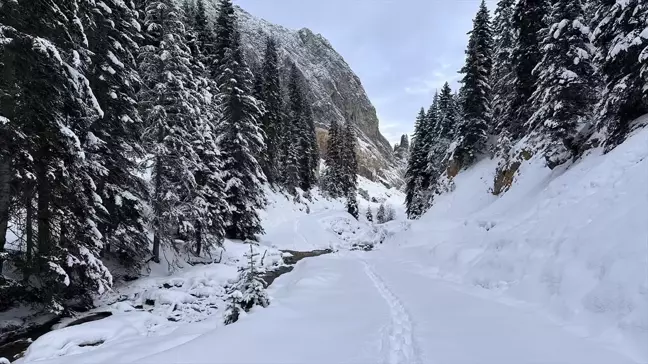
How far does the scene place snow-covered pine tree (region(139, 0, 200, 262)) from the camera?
17.3 meters

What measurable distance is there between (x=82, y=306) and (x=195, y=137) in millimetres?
10335

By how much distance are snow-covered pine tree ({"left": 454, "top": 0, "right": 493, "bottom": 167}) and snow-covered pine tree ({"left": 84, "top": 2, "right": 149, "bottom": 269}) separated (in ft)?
76.5

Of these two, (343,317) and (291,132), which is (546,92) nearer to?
(343,317)

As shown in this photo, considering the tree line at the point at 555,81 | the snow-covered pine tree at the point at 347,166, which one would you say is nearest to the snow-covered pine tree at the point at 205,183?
the tree line at the point at 555,81

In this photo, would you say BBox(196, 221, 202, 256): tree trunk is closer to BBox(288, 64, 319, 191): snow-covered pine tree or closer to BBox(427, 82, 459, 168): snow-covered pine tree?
BBox(427, 82, 459, 168): snow-covered pine tree

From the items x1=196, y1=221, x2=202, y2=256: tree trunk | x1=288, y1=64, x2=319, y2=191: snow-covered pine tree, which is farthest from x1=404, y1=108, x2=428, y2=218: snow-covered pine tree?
x1=196, y1=221, x2=202, y2=256: tree trunk

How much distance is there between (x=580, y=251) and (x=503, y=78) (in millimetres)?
21273

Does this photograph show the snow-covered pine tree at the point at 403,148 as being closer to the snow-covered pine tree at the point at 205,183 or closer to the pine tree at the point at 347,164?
the pine tree at the point at 347,164

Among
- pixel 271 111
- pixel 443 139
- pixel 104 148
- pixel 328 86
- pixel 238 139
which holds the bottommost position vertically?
pixel 104 148

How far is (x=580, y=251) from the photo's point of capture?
25.0ft

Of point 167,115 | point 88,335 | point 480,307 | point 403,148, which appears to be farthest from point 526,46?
point 403,148

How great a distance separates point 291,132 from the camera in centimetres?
5275

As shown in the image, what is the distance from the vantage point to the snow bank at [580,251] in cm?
581

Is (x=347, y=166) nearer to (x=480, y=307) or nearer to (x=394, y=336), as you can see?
(x=480, y=307)
